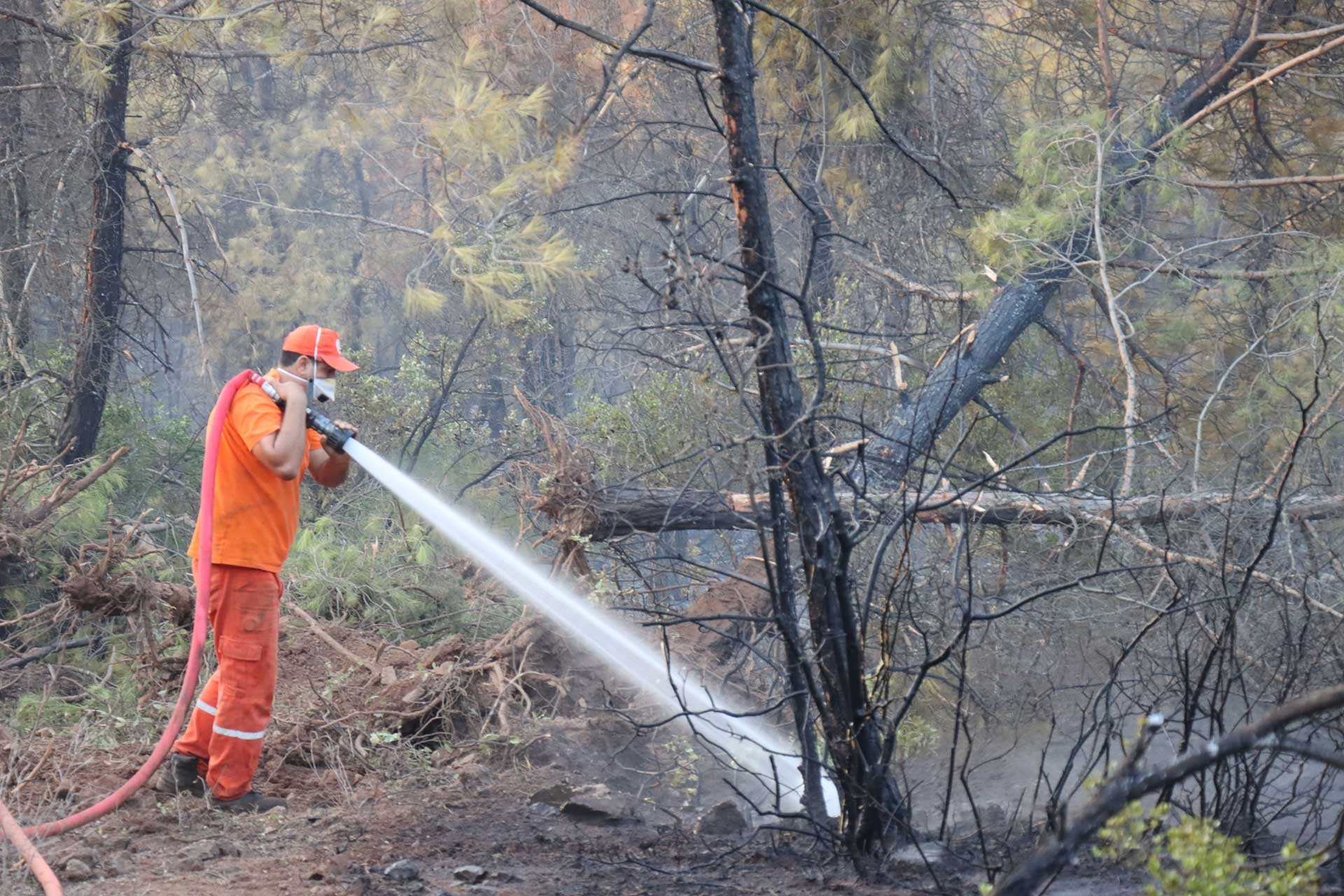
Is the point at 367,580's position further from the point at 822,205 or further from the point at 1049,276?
the point at 1049,276

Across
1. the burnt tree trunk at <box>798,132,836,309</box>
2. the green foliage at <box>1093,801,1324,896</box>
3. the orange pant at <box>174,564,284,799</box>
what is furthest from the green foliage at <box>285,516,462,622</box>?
the green foliage at <box>1093,801,1324,896</box>

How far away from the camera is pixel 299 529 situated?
10.3 meters

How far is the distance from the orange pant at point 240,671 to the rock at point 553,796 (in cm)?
122

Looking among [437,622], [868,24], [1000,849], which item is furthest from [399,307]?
[1000,849]

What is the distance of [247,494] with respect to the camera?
5.10 meters

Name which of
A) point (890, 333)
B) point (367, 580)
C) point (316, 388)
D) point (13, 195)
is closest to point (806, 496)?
point (890, 333)

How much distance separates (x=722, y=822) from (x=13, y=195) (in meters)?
8.86

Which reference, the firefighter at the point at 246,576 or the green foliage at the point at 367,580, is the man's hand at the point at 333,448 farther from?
the green foliage at the point at 367,580

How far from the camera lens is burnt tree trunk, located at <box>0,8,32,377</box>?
10.1 meters

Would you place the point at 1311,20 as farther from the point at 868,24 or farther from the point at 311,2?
the point at 311,2

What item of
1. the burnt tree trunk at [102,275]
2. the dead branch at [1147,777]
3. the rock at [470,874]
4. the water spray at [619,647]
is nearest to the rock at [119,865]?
the rock at [470,874]

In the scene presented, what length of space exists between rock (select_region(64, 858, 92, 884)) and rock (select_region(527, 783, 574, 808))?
1827 mm

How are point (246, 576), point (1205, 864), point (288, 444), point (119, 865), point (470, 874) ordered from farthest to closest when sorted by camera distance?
1. point (246, 576)
2. point (288, 444)
3. point (119, 865)
4. point (470, 874)
5. point (1205, 864)

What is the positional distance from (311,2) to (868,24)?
4.88 metres
